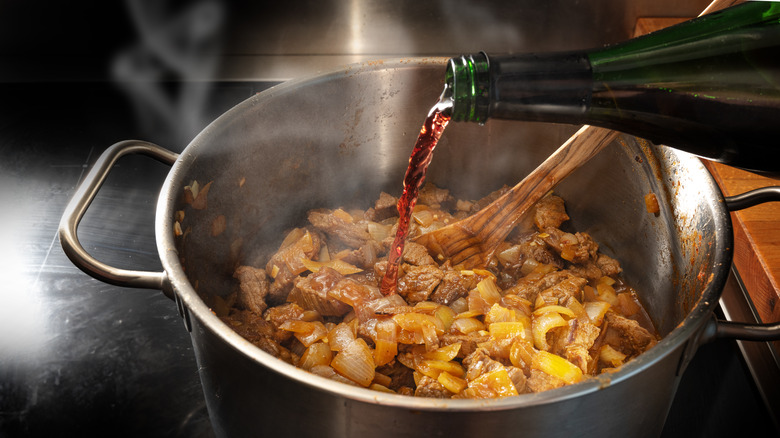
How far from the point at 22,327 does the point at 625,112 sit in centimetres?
161

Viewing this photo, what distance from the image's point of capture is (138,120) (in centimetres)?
226

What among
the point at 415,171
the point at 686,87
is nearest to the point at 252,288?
the point at 415,171

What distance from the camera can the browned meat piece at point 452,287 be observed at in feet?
4.97

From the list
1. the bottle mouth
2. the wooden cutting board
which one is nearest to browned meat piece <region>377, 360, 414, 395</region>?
the bottle mouth

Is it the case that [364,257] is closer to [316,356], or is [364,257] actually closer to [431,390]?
[316,356]

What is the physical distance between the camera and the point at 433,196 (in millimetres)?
1874

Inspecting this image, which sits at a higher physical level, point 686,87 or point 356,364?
point 686,87

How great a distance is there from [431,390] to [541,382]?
8.6 inches

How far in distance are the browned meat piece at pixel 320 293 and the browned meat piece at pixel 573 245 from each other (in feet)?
1.92

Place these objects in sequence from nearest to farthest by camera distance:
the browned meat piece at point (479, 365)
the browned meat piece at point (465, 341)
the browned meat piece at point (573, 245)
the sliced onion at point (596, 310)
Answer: the browned meat piece at point (479, 365)
the browned meat piece at point (465, 341)
the sliced onion at point (596, 310)
the browned meat piece at point (573, 245)

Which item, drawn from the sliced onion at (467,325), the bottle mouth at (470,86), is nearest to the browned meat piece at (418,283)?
the sliced onion at (467,325)

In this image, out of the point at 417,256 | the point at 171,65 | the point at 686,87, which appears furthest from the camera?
the point at 171,65

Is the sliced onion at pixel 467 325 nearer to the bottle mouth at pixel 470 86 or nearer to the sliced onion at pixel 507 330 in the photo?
the sliced onion at pixel 507 330

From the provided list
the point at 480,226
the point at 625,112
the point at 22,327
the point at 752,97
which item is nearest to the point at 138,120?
the point at 22,327
